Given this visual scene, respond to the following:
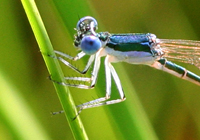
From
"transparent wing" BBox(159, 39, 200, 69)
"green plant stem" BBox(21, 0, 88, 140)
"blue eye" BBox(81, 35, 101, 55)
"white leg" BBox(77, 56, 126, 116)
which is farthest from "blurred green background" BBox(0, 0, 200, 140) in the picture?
"green plant stem" BBox(21, 0, 88, 140)

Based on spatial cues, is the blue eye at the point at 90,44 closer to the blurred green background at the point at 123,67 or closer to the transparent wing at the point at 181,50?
the blurred green background at the point at 123,67

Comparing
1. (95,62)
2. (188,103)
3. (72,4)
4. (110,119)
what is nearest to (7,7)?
(95,62)

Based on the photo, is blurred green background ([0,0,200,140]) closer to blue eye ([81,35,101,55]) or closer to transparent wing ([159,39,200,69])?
blue eye ([81,35,101,55])

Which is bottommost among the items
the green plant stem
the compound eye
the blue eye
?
the green plant stem

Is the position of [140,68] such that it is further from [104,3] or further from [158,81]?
[104,3]

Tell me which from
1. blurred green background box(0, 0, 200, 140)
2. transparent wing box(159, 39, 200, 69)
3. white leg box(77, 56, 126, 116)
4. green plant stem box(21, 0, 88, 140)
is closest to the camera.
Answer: green plant stem box(21, 0, 88, 140)


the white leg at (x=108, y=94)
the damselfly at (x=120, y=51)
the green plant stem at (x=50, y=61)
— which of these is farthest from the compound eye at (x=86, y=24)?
the green plant stem at (x=50, y=61)

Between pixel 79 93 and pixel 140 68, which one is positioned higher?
pixel 140 68

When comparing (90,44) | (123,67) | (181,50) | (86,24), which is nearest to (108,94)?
(90,44)
